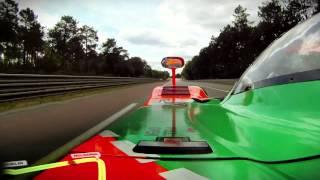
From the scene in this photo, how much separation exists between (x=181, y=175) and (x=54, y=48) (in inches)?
4975

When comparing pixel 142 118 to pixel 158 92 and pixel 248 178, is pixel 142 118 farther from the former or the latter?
pixel 158 92

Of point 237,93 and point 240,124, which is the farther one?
point 237,93

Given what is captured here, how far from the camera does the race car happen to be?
1481 millimetres

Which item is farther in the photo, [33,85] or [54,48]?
[54,48]

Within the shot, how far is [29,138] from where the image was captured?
6262 mm

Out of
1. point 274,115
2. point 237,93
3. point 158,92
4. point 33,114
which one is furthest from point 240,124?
point 33,114

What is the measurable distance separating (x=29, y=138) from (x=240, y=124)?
15.7 ft

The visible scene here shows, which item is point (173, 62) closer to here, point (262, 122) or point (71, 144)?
point (71, 144)

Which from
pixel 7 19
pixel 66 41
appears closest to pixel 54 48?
pixel 66 41

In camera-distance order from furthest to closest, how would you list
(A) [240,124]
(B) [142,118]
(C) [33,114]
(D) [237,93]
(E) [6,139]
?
1. (C) [33,114]
2. (E) [6,139]
3. (D) [237,93]
4. (B) [142,118]
5. (A) [240,124]

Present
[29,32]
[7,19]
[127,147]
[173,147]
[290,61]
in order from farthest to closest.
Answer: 1. [29,32]
2. [7,19]
3. [290,61]
4. [127,147]
5. [173,147]

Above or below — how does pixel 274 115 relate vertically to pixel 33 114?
above

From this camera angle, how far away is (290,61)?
2.55m

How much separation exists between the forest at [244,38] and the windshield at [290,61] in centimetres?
5698
